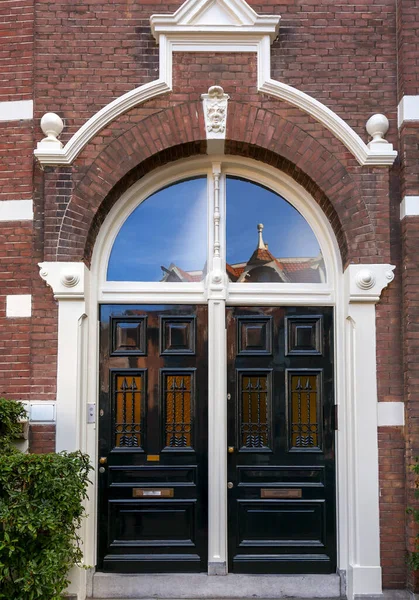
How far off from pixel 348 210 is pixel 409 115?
3.42ft

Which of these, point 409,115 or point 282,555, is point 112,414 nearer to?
point 282,555

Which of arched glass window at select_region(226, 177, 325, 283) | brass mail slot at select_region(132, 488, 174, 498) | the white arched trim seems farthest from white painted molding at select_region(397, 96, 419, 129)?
brass mail slot at select_region(132, 488, 174, 498)

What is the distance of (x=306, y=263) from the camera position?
21.7ft

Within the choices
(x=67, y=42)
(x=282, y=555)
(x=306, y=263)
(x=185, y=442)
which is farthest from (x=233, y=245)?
(x=282, y=555)

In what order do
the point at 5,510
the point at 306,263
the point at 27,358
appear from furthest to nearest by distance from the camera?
the point at 306,263
the point at 27,358
the point at 5,510

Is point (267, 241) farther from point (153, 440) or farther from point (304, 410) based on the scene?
point (153, 440)

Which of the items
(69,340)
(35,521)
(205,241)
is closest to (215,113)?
(205,241)

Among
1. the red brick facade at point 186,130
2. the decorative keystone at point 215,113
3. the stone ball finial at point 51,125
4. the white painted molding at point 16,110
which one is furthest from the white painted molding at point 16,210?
the decorative keystone at point 215,113

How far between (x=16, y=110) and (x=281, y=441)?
4.00m

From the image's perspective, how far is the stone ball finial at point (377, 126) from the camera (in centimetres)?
622

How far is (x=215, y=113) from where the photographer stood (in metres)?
6.27

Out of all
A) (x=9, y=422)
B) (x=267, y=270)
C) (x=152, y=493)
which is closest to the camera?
(x=9, y=422)

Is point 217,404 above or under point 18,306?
under

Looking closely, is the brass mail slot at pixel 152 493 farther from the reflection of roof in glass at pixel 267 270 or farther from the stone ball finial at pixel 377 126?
the stone ball finial at pixel 377 126
